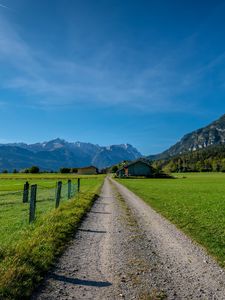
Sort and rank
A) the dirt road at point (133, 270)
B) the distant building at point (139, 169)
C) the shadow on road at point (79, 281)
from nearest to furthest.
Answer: the dirt road at point (133, 270) → the shadow on road at point (79, 281) → the distant building at point (139, 169)

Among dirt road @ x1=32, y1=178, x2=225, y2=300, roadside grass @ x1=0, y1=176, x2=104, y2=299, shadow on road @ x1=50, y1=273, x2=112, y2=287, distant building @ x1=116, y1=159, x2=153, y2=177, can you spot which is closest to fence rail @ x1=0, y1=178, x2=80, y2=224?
roadside grass @ x1=0, y1=176, x2=104, y2=299

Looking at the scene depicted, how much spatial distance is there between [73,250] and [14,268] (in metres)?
3.20

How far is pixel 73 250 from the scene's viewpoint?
10.9 meters

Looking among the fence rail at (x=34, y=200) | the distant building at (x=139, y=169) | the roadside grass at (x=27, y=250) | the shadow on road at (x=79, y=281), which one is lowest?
the shadow on road at (x=79, y=281)

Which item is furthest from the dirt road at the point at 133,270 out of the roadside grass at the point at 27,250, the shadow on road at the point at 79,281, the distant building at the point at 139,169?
the distant building at the point at 139,169

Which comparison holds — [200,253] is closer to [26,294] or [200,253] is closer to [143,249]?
[143,249]

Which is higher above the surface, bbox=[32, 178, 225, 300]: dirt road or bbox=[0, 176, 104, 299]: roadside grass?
bbox=[0, 176, 104, 299]: roadside grass

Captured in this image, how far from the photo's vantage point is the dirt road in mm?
7000

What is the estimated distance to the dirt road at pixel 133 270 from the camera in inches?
276

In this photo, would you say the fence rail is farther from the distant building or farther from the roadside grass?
the distant building

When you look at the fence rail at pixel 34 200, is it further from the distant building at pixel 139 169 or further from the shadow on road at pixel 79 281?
the distant building at pixel 139 169

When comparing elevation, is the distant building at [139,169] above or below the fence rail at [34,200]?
above

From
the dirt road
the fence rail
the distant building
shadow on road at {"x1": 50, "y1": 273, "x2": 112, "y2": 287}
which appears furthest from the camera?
the distant building

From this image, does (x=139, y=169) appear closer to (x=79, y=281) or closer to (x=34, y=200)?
(x=34, y=200)
